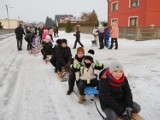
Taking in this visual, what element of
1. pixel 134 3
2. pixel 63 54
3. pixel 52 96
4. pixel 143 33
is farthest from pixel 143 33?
pixel 52 96

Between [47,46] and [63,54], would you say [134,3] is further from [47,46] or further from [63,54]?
[63,54]

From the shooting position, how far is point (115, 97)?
3.76 meters

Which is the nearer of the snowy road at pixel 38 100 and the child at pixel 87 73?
the snowy road at pixel 38 100

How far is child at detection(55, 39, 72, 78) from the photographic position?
720 cm

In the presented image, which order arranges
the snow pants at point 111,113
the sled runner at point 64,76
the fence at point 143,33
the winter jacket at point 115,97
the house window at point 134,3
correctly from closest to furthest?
the snow pants at point 111,113 → the winter jacket at point 115,97 → the sled runner at point 64,76 → the fence at point 143,33 → the house window at point 134,3

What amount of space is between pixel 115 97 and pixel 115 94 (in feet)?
0.19

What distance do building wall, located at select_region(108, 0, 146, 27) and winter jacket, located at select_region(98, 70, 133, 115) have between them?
2330 cm

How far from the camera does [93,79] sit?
5.17 m

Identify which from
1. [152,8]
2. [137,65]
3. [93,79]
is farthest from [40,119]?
[152,8]

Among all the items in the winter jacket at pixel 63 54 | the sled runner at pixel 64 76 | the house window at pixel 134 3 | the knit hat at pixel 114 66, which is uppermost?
the house window at pixel 134 3

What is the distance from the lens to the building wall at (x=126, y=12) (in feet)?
84.9

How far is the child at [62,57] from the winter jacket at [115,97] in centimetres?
355

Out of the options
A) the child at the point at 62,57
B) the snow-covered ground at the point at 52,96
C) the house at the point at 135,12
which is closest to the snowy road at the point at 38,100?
the snow-covered ground at the point at 52,96

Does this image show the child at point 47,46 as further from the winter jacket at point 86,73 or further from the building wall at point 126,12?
the building wall at point 126,12
